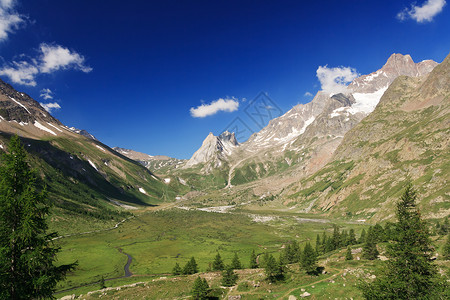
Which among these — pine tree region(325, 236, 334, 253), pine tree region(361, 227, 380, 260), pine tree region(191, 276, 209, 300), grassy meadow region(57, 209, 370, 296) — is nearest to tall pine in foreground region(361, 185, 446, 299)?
pine tree region(191, 276, 209, 300)

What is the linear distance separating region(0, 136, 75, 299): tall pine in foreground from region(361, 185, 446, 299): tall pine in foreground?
2775cm

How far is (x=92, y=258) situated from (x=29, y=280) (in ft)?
364

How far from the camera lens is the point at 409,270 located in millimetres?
21734

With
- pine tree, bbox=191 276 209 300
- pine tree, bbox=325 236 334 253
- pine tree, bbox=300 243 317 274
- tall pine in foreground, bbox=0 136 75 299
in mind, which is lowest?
pine tree, bbox=325 236 334 253

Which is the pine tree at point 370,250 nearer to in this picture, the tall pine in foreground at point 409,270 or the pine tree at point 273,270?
the pine tree at point 273,270

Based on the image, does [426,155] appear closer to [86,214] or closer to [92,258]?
[92,258]

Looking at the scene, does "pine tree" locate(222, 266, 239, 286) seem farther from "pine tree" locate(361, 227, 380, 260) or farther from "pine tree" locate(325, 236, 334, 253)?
"pine tree" locate(325, 236, 334, 253)

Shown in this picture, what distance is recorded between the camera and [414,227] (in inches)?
902

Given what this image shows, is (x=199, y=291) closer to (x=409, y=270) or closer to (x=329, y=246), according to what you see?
(x=409, y=270)

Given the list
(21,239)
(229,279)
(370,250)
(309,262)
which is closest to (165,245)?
(229,279)

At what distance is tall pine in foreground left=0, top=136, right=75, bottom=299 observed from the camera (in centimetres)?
1448

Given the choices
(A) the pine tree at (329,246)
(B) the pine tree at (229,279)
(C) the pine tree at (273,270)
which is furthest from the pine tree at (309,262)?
(A) the pine tree at (329,246)

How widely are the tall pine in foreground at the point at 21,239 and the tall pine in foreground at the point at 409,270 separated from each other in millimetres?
27747

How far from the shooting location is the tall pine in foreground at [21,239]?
570 inches
